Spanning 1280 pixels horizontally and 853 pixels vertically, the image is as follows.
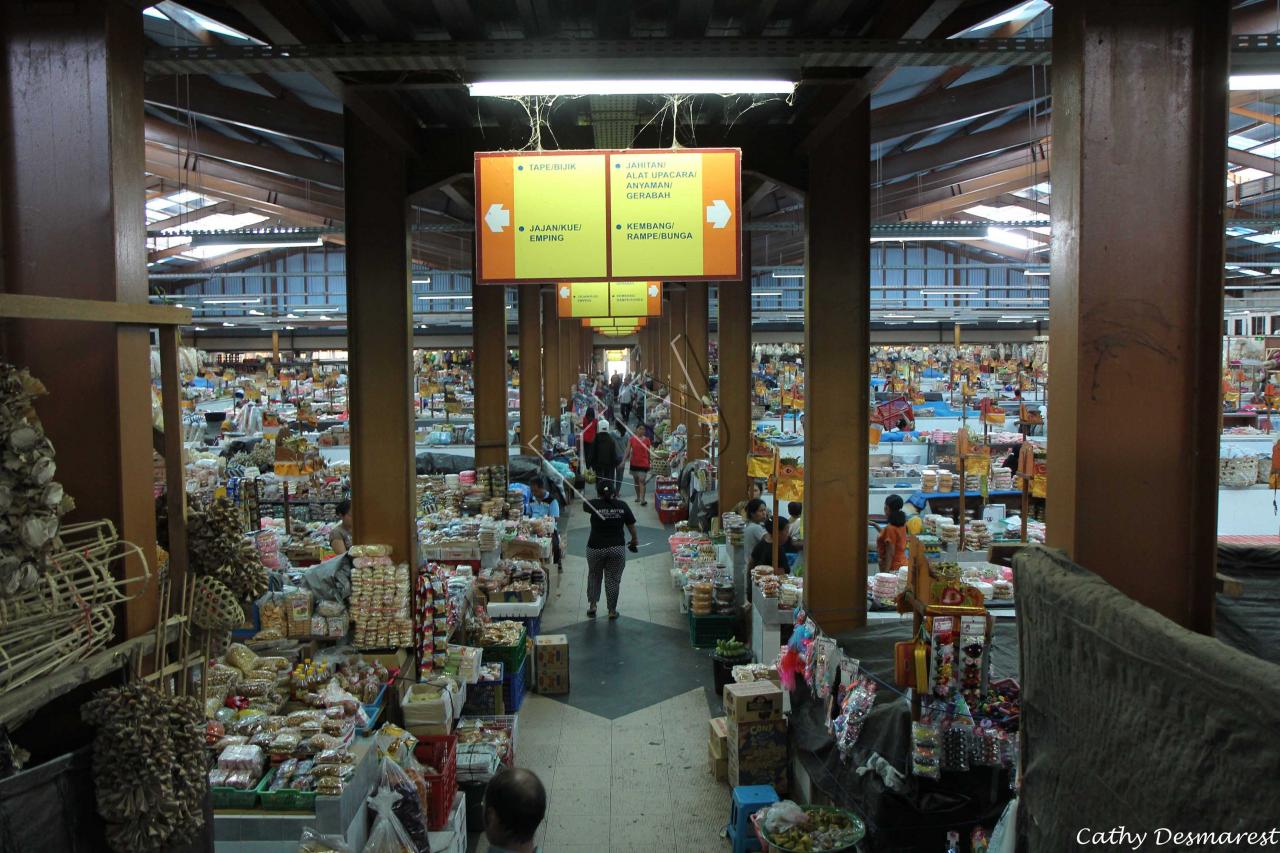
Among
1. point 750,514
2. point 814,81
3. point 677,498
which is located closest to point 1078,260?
point 814,81

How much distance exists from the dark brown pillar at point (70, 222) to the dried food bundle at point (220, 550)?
23 centimetres

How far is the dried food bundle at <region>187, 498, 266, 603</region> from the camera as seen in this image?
3123mm

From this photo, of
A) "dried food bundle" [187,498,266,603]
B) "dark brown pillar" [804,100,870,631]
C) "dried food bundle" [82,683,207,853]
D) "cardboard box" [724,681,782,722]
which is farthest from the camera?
"dark brown pillar" [804,100,870,631]

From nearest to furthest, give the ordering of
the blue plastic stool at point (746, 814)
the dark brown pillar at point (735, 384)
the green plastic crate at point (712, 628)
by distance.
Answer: the blue plastic stool at point (746, 814) → the green plastic crate at point (712, 628) → the dark brown pillar at point (735, 384)

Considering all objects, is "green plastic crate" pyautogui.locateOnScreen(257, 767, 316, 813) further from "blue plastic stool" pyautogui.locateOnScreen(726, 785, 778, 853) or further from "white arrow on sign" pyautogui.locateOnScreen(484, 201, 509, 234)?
"white arrow on sign" pyautogui.locateOnScreen(484, 201, 509, 234)

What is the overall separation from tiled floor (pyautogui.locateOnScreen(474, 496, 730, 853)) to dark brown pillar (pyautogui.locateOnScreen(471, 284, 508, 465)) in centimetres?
387

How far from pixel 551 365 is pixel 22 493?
2064cm

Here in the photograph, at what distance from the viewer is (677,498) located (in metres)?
16.6

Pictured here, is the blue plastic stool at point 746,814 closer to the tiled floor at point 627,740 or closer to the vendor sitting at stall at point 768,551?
the tiled floor at point 627,740

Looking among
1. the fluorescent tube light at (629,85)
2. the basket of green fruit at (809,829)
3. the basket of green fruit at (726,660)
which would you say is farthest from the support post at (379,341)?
the basket of green fruit at (809,829)

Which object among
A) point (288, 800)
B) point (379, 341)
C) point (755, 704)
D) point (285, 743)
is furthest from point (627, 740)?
point (379, 341)

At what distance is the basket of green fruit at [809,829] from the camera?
453 centimetres

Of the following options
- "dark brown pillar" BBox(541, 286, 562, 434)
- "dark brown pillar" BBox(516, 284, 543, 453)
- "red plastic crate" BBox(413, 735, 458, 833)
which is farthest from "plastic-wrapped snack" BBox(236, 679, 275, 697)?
"dark brown pillar" BBox(541, 286, 562, 434)

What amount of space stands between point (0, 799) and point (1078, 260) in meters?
3.76
